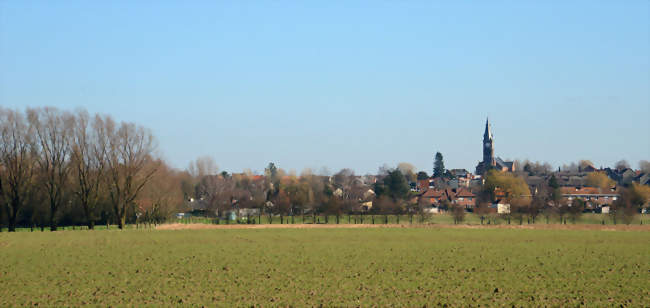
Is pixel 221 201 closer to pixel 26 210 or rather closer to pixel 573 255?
pixel 26 210

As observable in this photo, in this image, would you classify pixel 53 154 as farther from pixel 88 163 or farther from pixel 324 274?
pixel 324 274

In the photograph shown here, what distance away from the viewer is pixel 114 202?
8731 centimetres

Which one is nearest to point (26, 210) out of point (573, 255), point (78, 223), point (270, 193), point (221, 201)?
point (78, 223)

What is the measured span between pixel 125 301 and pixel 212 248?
962 inches

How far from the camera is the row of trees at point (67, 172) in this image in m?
83.8

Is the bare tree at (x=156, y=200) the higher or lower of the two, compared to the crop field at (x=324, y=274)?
higher

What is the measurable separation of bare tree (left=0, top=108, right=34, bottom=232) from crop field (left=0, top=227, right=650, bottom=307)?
32.0 metres

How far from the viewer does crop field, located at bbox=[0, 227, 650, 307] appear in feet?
82.4

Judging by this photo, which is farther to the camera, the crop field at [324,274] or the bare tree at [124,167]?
the bare tree at [124,167]

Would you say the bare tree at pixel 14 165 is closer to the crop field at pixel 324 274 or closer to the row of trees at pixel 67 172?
the row of trees at pixel 67 172

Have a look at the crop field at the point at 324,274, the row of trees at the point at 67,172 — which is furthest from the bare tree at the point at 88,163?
the crop field at the point at 324,274

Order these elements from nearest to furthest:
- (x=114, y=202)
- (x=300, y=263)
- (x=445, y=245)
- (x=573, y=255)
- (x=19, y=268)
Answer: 1. (x=19, y=268)
2. (x=300, y=263)
3. (x=573, y=255)
4. (x=445, y=245)
5. (x=114, y=202)

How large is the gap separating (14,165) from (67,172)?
19.1 feet

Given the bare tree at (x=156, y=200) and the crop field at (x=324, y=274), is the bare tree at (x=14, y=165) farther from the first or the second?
the crop field at (x=324, y=274)
